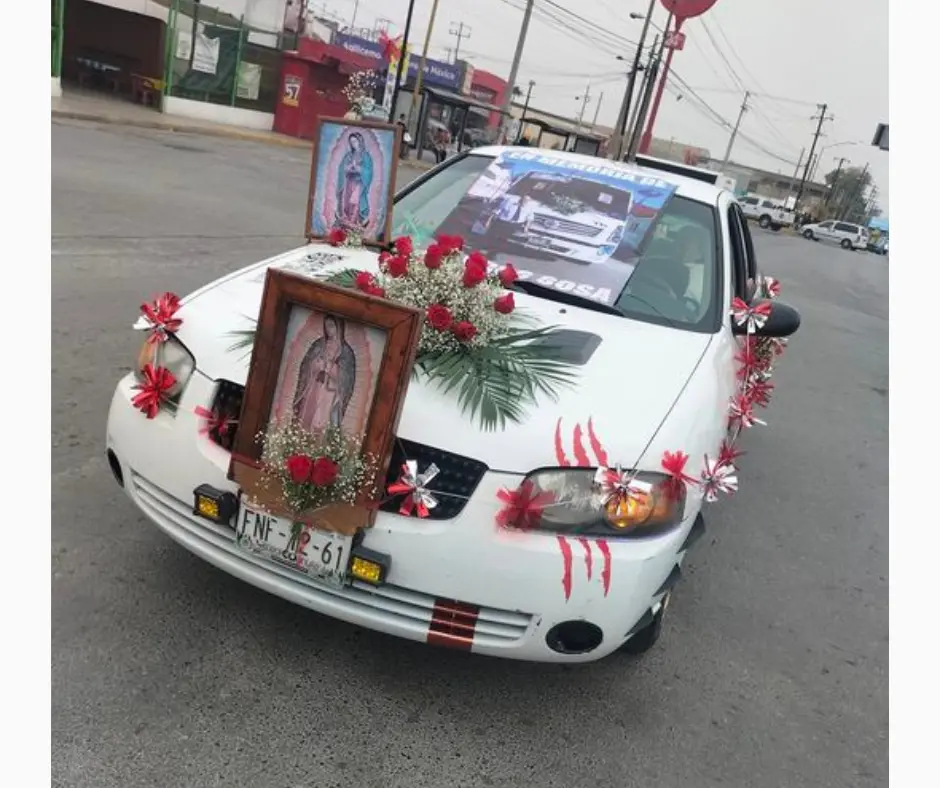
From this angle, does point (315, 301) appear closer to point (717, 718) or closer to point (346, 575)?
point (346, 575)

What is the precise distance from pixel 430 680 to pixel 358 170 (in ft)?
7.23

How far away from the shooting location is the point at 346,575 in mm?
2318

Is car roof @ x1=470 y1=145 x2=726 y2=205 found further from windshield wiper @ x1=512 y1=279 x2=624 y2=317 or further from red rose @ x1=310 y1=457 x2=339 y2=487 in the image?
red rose @ x1=310 y1=457 x2=339 y2=487

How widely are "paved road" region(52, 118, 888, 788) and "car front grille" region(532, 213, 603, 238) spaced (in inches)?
63.2

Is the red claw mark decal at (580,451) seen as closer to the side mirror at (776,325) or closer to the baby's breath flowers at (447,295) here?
the baby's breath flowers at (447,295)

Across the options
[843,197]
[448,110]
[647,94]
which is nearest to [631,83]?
[647,94]

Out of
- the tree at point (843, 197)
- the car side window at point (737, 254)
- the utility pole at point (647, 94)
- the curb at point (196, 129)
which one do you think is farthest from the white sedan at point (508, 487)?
the tree at point (843, 197)

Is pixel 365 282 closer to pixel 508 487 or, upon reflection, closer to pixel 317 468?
pixel 317 468

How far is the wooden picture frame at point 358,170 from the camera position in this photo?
366 centimetres

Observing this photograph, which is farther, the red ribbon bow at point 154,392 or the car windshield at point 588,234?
the car windshield at point 588,234

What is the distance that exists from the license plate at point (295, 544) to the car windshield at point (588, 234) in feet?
4.75

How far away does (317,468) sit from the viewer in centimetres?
221

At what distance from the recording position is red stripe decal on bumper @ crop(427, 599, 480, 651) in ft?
7.63

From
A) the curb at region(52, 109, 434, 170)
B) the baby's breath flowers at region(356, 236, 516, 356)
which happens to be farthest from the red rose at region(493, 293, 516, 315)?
the curb at region(52, 109, 434, 170)
